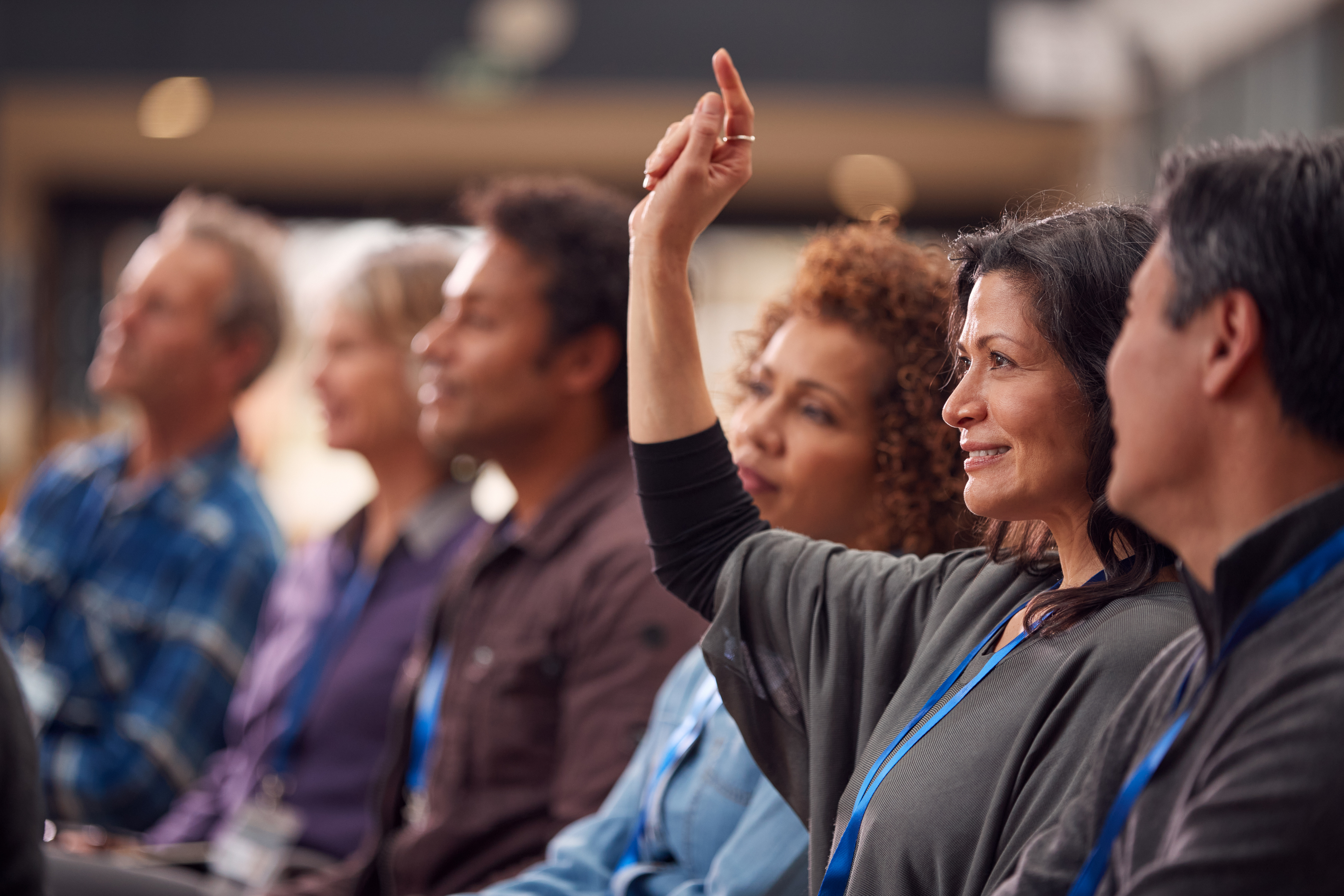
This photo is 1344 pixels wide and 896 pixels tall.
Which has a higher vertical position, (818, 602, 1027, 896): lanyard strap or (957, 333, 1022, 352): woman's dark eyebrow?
(957, 333, 1022, 352): woman's dark eyebrow

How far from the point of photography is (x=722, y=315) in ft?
23.4

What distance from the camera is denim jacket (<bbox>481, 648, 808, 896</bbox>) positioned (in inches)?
49.9

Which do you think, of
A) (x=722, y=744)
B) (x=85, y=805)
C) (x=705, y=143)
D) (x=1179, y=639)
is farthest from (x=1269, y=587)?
(x=85, y=805)

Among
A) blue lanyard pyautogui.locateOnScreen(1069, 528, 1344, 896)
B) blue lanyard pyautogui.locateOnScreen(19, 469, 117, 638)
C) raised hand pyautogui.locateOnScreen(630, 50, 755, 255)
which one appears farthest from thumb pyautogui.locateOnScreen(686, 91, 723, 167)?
blue lanyard pyautogui.locateOnScreen(19, 469, 117, 638)

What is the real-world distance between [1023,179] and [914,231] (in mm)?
610

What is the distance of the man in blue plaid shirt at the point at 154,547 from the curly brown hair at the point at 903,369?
1423 millimetres

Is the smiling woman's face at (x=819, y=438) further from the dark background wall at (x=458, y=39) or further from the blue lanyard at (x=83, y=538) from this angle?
the dark background wall at (x=458, y=39)

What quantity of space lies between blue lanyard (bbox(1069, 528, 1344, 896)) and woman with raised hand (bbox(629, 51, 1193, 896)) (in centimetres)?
10

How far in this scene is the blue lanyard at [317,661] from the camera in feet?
7.24

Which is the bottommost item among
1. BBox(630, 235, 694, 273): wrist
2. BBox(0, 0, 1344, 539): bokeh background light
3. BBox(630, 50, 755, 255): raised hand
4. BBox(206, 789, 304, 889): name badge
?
BBox(206, 789, 304, 889): name badge

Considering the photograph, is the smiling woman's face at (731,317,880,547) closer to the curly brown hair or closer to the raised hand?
the curly brown hair

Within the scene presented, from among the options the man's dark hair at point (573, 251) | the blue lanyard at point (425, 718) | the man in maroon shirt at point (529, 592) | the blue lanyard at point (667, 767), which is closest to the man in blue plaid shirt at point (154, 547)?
the man in maroon shirt at point (529, 592)

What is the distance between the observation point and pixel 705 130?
45.5 inches

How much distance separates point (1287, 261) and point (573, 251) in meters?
1.44
